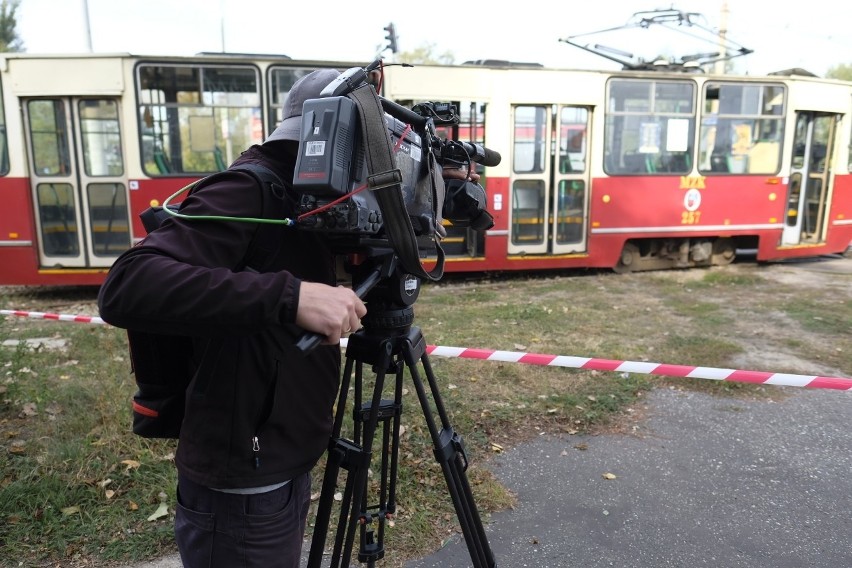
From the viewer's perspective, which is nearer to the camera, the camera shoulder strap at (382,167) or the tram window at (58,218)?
the camera shoulder strap at (382,167)

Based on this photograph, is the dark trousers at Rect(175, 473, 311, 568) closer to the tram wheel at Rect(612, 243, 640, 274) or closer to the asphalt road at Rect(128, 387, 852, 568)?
the asphalt road at Rect(128, 387, 852, 568)

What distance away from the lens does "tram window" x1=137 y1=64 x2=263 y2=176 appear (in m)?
7.68

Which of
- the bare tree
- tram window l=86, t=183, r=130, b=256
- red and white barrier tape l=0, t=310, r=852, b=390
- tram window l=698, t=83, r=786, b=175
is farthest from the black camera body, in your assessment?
the bare tree

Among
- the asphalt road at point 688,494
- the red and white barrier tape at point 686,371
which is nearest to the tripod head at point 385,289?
the red and white barrier tape at point 686,371

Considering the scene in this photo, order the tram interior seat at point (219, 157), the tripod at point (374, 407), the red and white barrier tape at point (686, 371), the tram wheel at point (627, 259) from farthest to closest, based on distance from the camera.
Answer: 1. the tram wheel at point (627, 259)
2. the tram interior seat at point (219, 157)
3. the red and white barrier tape at point (686, 371)
4. the tripod at point (374, 407)

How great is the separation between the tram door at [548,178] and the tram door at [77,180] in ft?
17.3

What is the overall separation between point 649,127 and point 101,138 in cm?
756

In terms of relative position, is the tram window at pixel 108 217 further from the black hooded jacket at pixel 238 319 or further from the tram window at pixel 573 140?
the black hooded jacket at pixel 238 319

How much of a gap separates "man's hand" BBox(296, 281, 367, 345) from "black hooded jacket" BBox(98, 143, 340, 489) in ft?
0.07

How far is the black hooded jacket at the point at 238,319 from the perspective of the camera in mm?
1203

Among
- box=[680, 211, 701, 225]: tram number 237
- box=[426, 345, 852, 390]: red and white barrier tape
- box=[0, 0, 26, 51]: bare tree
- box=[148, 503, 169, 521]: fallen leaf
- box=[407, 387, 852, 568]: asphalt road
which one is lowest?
box=[407, 387, 852, 568]: asphalt road

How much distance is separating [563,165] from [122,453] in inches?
283

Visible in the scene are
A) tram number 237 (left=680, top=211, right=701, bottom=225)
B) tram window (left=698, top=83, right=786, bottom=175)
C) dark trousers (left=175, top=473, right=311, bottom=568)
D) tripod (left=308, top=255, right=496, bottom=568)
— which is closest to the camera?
dark trousers (left=175, top=473, right=311, bottom=568)

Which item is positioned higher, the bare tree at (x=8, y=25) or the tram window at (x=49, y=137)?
the bare tree at (x=8, y=25)
